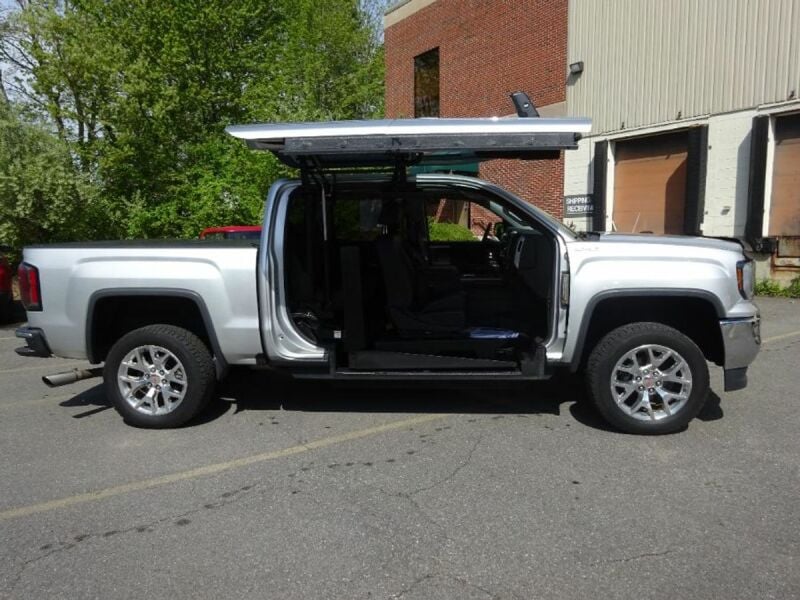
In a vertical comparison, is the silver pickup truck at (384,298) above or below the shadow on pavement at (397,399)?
above

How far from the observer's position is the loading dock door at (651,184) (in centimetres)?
1448

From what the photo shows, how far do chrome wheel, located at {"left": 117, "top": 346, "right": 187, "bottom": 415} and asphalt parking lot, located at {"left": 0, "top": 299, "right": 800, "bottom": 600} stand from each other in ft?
0.76

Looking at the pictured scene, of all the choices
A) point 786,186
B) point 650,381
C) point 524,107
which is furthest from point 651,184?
point 650,381

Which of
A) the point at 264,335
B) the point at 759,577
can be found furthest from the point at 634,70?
the point at 759,577

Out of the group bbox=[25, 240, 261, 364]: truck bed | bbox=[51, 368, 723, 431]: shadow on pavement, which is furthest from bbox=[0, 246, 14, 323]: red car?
bbox=[25, 240, 261, 364]: truck bed

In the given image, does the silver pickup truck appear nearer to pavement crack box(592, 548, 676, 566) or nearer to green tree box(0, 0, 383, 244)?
pavement crack box(592, 548, 676, 566)

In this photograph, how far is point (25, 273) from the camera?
4.93 m

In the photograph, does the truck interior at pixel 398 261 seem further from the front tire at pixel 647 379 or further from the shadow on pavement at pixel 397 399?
the front tire at pixel 647 379

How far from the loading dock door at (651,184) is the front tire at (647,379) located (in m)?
11.0

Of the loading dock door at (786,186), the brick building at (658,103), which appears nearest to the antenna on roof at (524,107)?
the brick building at (658,103)

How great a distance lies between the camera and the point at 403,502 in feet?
11.8

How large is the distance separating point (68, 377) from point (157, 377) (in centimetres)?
81

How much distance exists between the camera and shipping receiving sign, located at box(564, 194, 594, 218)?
16547 millimetres

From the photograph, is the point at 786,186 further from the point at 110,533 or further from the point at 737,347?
the point at 110,533
